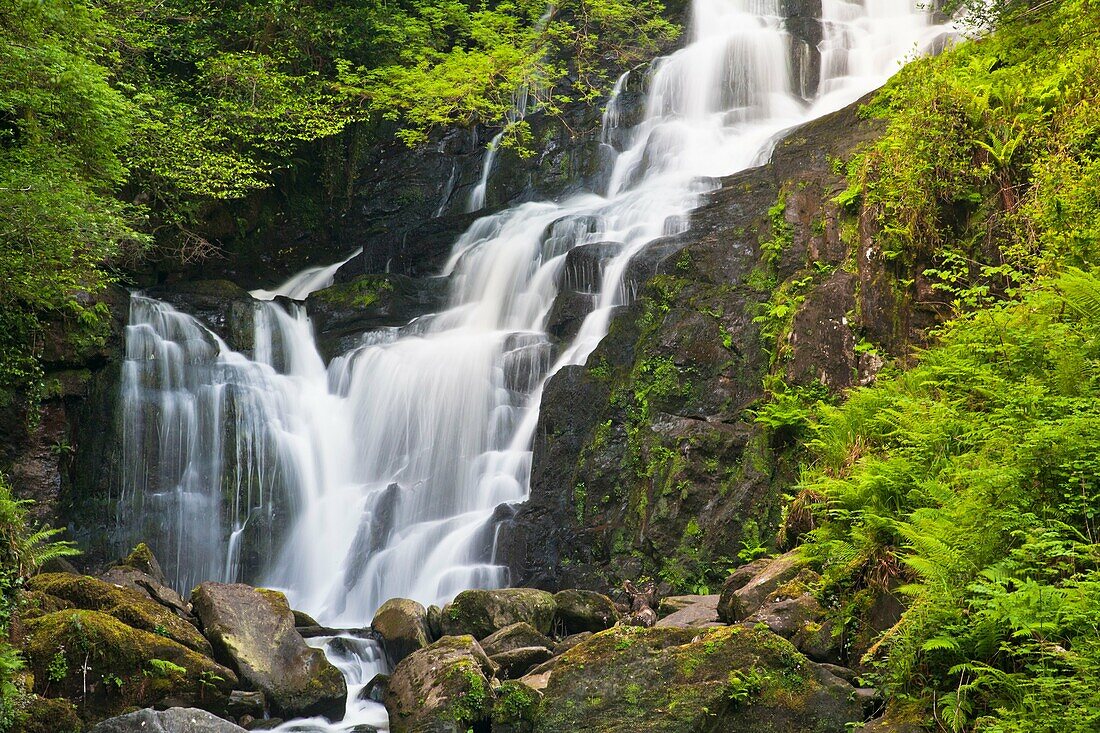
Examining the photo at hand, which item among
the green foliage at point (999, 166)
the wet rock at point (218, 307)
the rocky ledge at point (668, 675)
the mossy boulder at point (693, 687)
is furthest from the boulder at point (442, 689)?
the wet rock at point (218, 307)

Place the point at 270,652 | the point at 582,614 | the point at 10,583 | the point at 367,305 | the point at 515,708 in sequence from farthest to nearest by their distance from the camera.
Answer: the point at 367,305
the point at 582,614
the point at 270,652
the point at 10,583
the point at 515,708

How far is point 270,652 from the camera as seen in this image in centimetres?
903

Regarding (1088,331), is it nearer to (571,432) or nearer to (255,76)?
(571,432)

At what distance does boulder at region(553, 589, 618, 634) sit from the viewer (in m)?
9.91

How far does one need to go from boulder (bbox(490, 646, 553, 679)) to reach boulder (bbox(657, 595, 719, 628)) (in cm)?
119

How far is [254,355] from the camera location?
16469 millimetres

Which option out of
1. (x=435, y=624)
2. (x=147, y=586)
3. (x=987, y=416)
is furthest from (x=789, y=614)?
(x=147, y=586)

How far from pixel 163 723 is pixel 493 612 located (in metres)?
3.91

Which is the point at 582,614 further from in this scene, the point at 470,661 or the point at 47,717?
the point at 47,717

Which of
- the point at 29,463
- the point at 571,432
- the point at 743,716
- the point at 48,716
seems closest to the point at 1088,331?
the point at 743,716

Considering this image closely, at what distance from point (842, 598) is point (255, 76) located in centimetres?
1640

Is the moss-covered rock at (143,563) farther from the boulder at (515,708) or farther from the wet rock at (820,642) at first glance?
the wet rock at (820,642)

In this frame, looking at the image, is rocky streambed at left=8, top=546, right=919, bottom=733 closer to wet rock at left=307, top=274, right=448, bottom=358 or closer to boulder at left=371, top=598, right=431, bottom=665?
boulder at left=371, top=598, right=431, bottom=665

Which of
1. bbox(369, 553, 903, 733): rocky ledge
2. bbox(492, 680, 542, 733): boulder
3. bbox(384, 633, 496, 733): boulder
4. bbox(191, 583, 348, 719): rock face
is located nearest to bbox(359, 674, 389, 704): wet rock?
bbox(369, 553, 903, 733): rocky ledge
